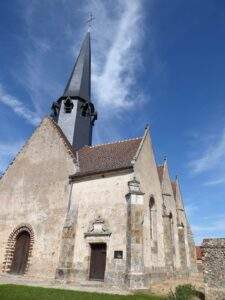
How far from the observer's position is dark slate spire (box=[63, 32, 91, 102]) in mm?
22305

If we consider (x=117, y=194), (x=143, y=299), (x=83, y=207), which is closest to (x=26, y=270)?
(x=83, y=207)

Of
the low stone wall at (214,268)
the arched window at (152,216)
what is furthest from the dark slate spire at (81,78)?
the low stone wall at (214,268)

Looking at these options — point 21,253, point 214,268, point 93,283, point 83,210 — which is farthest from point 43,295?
point 21,253

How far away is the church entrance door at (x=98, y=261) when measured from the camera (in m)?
14.2

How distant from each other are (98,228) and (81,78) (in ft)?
43.5

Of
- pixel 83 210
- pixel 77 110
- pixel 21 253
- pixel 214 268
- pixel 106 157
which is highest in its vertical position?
pixel 77 110

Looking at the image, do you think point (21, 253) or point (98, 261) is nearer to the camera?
point (98, 261)

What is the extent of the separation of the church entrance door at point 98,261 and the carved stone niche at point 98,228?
2.11 ft

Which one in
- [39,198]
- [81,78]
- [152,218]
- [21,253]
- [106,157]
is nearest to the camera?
[21,253]

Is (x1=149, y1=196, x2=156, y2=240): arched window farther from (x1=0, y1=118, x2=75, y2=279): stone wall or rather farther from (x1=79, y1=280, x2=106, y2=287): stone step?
(x1=0, y1=118, x2=75, y2=279): stone wall

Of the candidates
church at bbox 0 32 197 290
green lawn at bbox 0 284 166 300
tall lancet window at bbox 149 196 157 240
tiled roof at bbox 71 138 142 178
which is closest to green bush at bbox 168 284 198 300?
green lawn at bbox 0 284 166 300

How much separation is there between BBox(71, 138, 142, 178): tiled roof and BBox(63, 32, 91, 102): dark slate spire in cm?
476

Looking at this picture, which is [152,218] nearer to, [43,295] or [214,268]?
[214,268]

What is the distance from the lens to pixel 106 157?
709 inches
